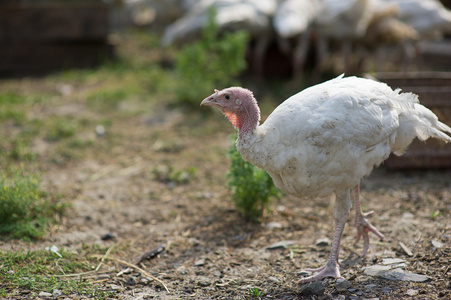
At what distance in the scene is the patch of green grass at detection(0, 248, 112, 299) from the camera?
10.2 ft

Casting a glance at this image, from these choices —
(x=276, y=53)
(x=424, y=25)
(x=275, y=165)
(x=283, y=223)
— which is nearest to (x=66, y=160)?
(x=283, y=223)

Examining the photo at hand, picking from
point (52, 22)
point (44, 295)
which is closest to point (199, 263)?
point (44, 295)

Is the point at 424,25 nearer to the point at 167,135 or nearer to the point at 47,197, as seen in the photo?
the point at 167,135

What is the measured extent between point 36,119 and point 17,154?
1118 mm

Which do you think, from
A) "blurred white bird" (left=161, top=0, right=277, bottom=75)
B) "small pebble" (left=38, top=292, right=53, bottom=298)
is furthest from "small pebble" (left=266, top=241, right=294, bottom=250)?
"blurred white bird" (left=161, top=0, right=277, bottom=75)

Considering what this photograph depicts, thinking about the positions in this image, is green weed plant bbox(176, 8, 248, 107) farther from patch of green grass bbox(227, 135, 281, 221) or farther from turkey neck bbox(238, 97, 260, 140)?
turkey neck bbox(238, 97, 260, 140)

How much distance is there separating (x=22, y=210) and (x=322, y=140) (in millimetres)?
2388

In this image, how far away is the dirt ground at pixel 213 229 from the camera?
10.7ft

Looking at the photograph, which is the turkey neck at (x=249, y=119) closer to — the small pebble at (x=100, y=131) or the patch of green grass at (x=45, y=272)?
the patch of green grass at (x=45, y=272)

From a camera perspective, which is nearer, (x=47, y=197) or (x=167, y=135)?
(x=47, y=197)

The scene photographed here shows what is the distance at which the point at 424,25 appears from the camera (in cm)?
811

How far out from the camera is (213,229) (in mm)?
4168

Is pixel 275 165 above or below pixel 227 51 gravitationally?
below

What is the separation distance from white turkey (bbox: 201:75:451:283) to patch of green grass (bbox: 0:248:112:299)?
1380 millimetres
